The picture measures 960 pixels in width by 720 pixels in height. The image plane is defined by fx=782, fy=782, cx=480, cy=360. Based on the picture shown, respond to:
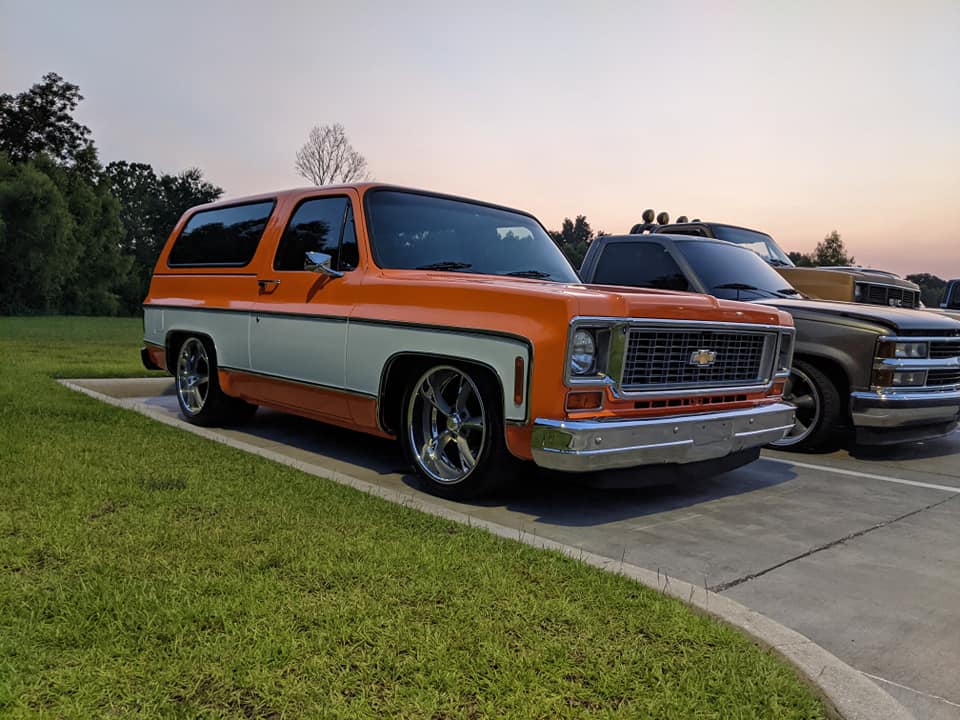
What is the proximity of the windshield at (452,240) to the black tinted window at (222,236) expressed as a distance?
142 centimetres

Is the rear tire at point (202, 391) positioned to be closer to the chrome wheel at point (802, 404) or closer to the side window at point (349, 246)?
the side window at point (349, 246)

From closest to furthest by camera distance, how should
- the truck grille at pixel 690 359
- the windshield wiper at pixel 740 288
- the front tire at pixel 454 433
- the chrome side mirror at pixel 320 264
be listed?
the truck grille at pixel 690 359 < the front tire at pixel 454 433 < the chrome side mirror at pixel 320 264 < the windshield wiper at pixel 740 288

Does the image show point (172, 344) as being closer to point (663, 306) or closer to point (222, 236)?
point (222, 236)

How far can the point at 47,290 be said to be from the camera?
4512cm

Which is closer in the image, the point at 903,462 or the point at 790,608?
the point at 790,608

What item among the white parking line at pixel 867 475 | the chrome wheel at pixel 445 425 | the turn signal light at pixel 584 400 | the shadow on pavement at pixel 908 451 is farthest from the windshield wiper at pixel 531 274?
the shadow on pavement at pixel 908 451

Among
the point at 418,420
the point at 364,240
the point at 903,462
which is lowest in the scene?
the point at 903,462

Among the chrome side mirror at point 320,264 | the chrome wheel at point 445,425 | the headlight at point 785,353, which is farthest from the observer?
the headlight at point 785,353

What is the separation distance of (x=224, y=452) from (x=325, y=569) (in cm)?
255

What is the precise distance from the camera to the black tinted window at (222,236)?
6.53 m

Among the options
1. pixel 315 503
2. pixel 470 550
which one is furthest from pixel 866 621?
pixel 315 503

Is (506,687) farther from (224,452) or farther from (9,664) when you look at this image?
(224,452)

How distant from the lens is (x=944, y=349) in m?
6.91

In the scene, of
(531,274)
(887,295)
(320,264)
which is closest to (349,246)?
(320,264)
